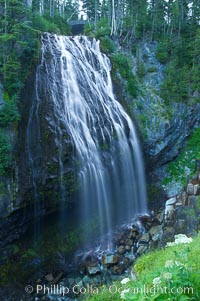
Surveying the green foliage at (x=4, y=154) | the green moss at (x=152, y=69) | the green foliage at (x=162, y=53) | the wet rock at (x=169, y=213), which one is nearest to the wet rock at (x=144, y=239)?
the wet rock at (x=169, y=213)

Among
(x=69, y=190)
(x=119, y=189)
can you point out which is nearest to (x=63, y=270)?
(x=69, y=190)

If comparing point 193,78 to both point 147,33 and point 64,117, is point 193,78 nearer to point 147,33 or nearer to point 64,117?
point 147,33

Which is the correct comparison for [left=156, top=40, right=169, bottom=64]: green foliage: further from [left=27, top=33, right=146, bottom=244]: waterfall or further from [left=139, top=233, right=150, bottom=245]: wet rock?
[left=139, top=233, right=150, bottom=245]: wet rock

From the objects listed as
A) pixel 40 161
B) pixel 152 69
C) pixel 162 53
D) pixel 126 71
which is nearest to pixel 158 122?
pixel 126 71

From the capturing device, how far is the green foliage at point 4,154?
11227 millimetres

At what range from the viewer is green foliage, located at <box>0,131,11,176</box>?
1123 centimetres

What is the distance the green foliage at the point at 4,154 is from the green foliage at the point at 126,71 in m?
9.08

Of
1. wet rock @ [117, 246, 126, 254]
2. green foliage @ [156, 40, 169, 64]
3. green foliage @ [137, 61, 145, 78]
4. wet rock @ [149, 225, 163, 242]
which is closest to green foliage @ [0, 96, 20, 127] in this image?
wet rock @ [117, 246, 126, 254]

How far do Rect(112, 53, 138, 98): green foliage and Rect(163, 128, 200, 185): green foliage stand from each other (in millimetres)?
4562

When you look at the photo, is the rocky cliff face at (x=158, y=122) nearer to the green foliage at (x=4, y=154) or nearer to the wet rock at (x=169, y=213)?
the wet rock at (x=169, y=213)

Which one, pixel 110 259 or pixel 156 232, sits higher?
pixel 156 232

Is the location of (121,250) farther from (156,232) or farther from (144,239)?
(156,232)

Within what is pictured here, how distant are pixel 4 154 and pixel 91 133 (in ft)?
14.9

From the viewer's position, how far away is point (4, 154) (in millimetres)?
11359
